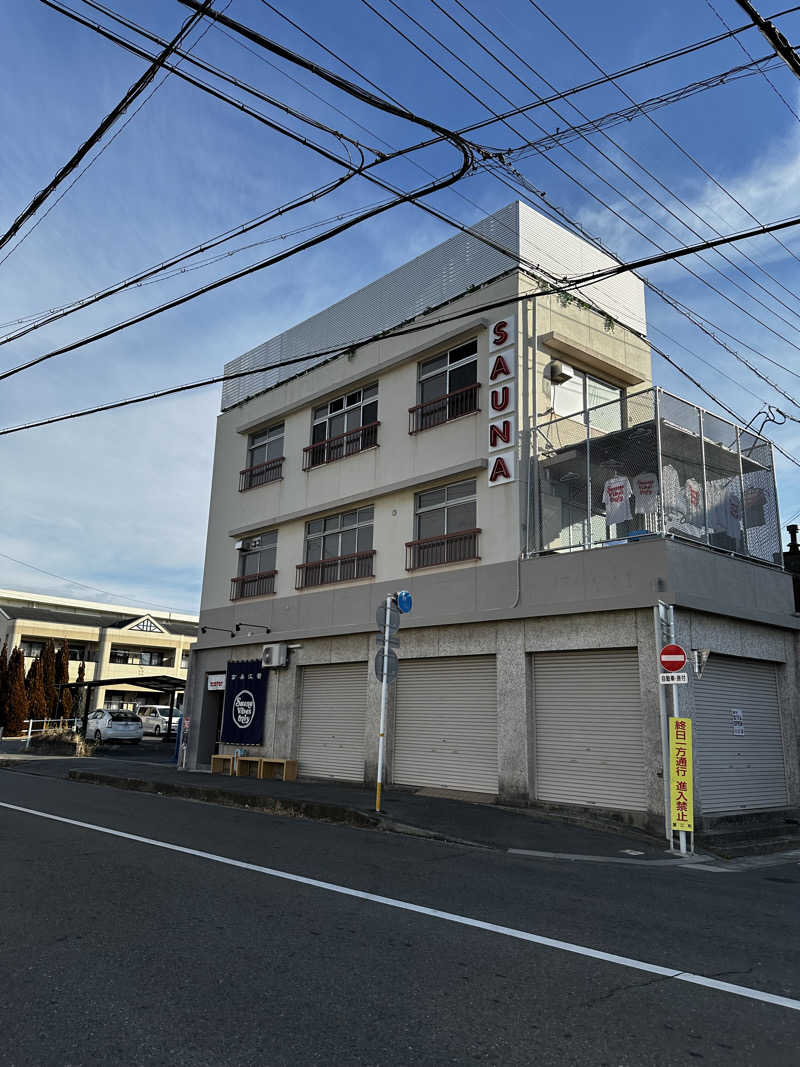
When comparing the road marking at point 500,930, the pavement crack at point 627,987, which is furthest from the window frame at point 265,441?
the pavement crack at point 627,987

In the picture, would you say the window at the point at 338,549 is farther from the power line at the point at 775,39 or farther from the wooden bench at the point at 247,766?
the power line at the point at 775,39

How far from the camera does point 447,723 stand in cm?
1600

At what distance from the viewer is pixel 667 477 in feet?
45.3

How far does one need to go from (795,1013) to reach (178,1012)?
3.20 meters

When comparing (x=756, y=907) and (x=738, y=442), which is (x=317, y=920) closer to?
(x=756, y=907)

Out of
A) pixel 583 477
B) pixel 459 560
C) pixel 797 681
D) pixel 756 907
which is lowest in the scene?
pixel 756 907

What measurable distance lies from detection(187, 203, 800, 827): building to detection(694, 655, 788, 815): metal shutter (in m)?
0.05

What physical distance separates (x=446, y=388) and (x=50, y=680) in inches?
1287

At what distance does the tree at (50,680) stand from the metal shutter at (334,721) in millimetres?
26460

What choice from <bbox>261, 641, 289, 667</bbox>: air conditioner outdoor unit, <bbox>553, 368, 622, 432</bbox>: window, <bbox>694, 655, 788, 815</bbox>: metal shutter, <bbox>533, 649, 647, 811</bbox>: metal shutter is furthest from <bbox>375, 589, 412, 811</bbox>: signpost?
<bbox>261, 641, 289, 667</bbox>: air conditioner outdoor unit

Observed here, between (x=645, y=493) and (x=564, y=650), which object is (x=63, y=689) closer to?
(x=564, y=650)

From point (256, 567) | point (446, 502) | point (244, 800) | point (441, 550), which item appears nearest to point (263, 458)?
point (256, 567)

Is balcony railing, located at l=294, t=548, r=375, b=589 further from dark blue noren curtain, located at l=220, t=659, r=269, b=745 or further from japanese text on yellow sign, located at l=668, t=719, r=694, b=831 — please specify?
japanese text on yellow sign, located at l=668, t=719, r=694, b=831

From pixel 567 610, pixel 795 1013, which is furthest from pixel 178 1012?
pixel 567 610
